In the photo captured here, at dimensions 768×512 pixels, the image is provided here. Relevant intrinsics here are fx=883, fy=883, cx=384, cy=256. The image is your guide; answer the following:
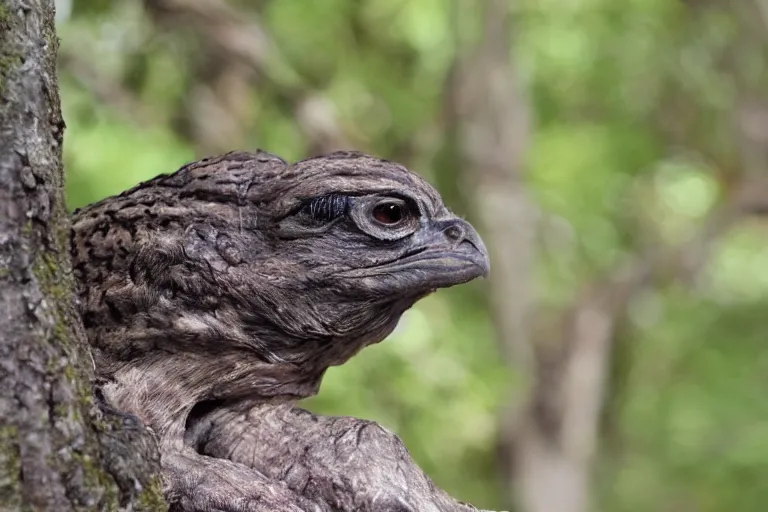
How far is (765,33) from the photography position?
5551 mm

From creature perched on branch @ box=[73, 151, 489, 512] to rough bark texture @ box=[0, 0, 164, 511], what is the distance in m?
0.15

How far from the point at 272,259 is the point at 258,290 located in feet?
0.14

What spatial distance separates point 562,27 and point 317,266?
501 cm

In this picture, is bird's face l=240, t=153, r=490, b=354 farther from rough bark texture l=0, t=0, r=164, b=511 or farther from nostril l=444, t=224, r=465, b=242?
rough bark texture l=0, t=0, r=164, b=511

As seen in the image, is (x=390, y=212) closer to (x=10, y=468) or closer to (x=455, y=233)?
(x=455, y=233)

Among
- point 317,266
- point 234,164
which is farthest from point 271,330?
point 234,164

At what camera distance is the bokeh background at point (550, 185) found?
424 centimetres

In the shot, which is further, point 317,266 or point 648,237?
point 648,237

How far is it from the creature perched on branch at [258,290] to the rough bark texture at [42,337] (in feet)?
0.50

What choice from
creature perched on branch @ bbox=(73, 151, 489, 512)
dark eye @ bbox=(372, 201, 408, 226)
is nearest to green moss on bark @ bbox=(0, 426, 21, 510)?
creature perched on branch @ bbox=(73, 151, 489, 512)

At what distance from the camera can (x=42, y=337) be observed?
0.84 m

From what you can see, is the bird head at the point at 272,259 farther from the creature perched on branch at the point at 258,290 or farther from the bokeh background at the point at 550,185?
the bokeh background at the point at 550,185

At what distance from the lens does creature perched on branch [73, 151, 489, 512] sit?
1065 mm

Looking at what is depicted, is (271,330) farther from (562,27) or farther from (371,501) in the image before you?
(562,27)
